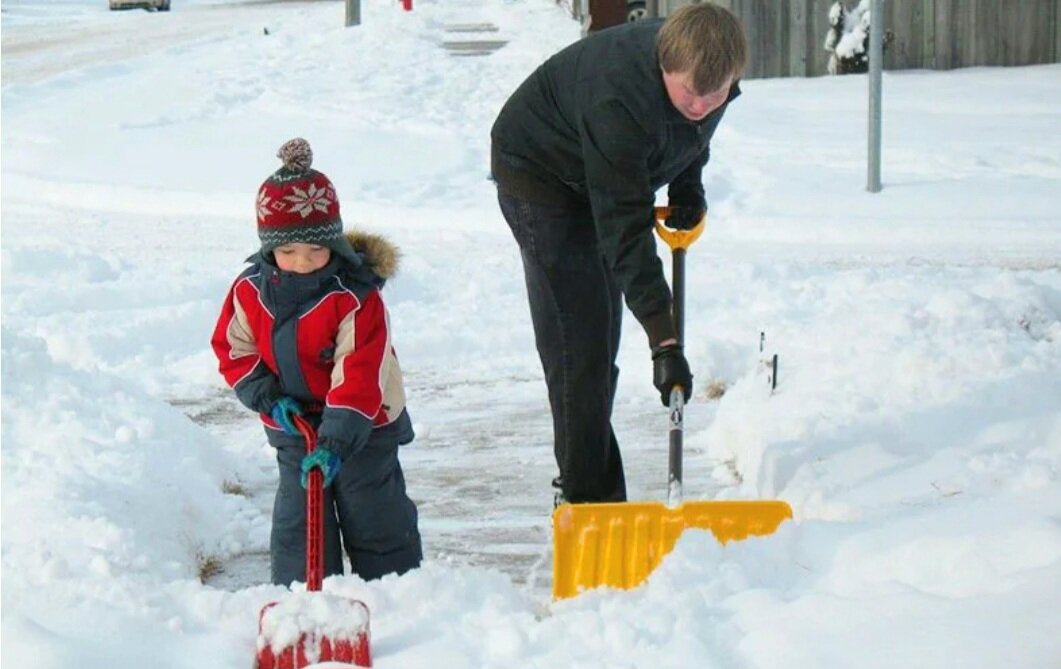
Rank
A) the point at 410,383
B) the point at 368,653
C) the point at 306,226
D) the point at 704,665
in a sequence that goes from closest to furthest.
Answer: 1. the point at 704,665
2. the point at 368,653
3. the point at 306,226
4. the point at 410,383

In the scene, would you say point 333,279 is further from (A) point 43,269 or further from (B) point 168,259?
(B) point 168,259

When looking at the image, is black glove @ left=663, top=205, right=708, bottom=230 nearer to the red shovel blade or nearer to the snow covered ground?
the snow covered ground

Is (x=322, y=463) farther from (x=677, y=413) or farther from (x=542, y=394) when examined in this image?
(x=542, y=394)

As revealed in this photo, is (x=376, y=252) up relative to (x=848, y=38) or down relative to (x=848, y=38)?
down

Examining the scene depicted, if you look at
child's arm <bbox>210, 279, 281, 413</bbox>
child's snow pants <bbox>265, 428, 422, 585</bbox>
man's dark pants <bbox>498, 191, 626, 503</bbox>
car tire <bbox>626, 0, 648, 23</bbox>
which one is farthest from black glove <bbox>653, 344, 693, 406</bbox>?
car tire <bbox>626, 0, 648, 23</bbox>

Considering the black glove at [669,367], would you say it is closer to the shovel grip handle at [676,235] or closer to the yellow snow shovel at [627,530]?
the yellow snow shovel at [627,530]

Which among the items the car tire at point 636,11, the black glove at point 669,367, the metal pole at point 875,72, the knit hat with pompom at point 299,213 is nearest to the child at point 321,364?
the knit hat with pompom at point 299,213

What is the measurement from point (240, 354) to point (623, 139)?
43.3 inches

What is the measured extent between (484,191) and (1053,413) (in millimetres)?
6453

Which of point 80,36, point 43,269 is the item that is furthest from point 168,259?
point 80,36

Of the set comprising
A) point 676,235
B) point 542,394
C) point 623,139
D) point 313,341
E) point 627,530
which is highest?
point 623,139

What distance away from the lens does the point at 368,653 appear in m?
3.54

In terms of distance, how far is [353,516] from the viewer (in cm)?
432

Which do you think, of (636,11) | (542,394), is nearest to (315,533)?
(542,394)
